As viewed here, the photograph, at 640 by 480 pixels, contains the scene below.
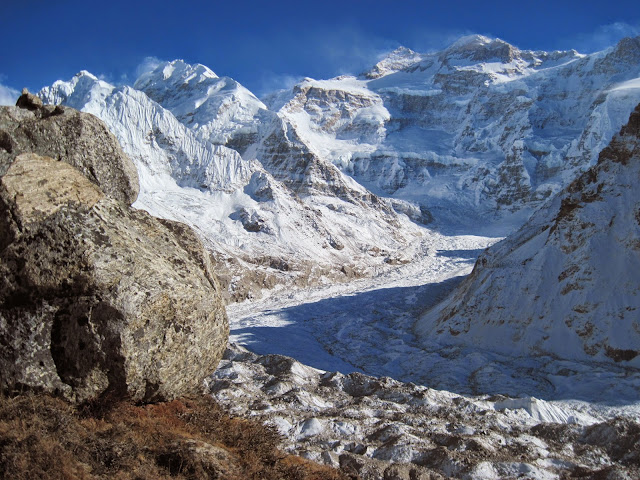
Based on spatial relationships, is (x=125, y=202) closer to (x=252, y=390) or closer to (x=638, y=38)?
(x=252, y=390)

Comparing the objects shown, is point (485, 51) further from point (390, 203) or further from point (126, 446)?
point (126, 446)

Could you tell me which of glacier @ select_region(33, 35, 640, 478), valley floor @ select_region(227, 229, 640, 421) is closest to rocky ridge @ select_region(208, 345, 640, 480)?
glacier @ select_region(33, 35, 640, 478)

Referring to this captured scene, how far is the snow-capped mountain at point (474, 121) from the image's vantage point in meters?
113

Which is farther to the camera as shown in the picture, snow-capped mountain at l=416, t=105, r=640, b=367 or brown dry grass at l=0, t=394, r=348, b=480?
snow-capped mountain at l=416, t=105, r=640, b=367

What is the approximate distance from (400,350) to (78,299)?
2459 cm

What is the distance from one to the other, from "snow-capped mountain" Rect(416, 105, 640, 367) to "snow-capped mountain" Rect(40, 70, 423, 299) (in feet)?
84.8

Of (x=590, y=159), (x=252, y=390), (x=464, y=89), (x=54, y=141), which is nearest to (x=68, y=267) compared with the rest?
(x=54, y=141)

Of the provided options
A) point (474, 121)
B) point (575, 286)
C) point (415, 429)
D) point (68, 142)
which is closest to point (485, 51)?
point (474, 121)

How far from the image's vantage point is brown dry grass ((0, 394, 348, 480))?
19.3 feet

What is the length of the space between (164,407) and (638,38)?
18375 centimetres

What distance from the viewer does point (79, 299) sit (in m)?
7.38

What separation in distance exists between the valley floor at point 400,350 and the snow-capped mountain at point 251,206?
244 inches

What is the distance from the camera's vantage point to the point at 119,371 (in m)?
7.46

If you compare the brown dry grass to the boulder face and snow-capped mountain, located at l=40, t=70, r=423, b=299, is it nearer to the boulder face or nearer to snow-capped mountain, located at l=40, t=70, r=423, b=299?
the boulder face
